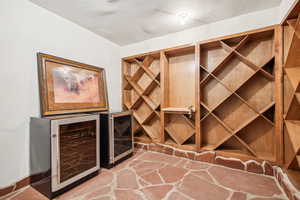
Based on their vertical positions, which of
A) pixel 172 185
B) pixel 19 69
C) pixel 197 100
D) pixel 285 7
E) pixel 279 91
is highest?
pixel 285 7

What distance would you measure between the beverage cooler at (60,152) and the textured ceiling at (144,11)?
1315 millimetres

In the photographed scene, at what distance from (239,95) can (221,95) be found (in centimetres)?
22

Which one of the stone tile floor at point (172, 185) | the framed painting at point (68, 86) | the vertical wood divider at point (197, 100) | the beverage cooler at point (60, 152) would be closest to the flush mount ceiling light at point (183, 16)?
the vertical wood divider at point (197, 100)

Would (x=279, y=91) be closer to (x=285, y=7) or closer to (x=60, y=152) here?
(x=285, y=7)

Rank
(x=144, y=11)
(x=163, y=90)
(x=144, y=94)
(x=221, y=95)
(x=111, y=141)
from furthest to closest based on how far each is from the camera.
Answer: (x=144, y=94), (x=163, y=90), (x=221, y=95), (x=111, y=141), (x=144, y=11)

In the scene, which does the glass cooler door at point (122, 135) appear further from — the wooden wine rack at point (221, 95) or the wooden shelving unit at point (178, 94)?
the wooden shelving unit at point (178, 94)

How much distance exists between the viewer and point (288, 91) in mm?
1396

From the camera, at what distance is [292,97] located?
1229mm

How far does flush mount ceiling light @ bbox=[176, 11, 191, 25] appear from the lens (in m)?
1.69

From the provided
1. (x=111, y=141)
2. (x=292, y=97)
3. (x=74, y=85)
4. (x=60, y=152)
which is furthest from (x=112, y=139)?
(x=292, y=97)

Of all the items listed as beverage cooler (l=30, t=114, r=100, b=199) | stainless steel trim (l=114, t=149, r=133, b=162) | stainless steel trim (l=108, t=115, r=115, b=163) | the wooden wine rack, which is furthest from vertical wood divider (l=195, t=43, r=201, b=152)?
beverage cooler (l=30, t=114, r=100, b=199)

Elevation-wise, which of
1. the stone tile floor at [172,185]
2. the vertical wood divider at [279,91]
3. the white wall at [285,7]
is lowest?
the stone tile floor at [172,185]

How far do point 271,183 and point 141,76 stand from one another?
238 centimetres

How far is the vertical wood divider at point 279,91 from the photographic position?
146 cm
